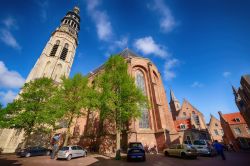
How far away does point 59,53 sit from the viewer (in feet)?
126

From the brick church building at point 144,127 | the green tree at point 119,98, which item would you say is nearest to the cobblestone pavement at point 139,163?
the green tree at point 119,98

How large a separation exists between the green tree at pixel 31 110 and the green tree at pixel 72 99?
78.7 inches

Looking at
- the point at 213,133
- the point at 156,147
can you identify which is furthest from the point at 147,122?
the point at 213,133

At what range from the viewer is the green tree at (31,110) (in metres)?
18.5

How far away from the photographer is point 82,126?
23156mm

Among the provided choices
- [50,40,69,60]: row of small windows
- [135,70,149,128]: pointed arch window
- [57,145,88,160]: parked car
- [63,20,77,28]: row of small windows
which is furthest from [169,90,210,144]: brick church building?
[63,20,77,28]: row of small windows

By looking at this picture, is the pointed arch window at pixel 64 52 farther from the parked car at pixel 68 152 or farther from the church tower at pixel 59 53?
the parked car at pixel 68 152

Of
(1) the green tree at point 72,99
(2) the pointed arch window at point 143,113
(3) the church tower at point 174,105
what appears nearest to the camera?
(1) the green tree at point 72,99

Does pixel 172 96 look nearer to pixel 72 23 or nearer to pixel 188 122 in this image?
pixel 188 122

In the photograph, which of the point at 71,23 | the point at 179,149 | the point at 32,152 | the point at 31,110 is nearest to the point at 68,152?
the point at 32,152

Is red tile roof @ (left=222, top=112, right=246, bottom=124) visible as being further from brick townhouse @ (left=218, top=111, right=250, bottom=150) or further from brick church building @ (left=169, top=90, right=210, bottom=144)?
brick church building @ (left=169, top=90, right=210, bottom=144)

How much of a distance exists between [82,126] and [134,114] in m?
13.1

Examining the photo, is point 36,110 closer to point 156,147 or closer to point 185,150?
point 156,147

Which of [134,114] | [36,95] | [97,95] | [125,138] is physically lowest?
[125,138]
